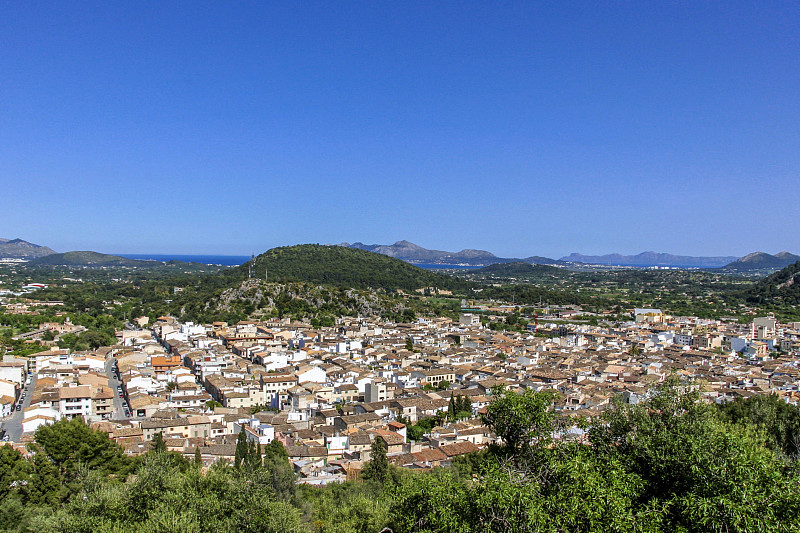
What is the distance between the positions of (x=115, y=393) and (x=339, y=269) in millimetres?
54164

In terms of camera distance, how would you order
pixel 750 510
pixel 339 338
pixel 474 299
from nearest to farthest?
pixel 750 510 < pixel 339 338 < pixel 474 299

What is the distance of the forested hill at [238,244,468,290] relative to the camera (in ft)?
246

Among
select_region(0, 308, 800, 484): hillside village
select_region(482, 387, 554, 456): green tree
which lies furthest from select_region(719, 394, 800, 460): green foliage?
select_region(482, 387, 554, 456): green tree

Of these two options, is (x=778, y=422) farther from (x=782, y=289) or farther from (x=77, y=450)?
(x=782, y=289)

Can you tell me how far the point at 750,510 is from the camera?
19.6 feet

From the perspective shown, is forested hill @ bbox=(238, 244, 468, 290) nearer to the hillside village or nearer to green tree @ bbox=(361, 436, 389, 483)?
the hillside village

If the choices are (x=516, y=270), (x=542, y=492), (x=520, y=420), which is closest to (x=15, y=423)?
(x=520, y=420)

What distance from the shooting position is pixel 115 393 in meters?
27.4

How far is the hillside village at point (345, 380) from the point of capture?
20.1 meters

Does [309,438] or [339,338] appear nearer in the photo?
[309,438]

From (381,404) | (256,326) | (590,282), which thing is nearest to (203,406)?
(381,404)

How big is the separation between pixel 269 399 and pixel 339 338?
14508 mm

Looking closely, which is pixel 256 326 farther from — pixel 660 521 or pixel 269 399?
pixel 660 521

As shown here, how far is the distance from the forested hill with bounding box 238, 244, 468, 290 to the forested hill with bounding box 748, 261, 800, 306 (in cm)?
4236
